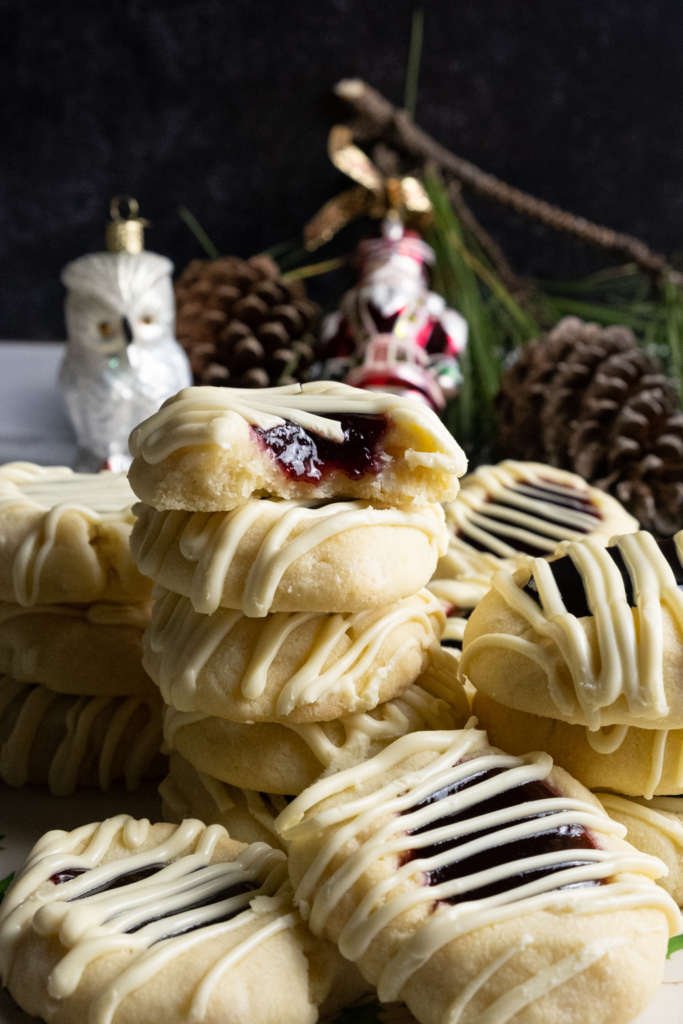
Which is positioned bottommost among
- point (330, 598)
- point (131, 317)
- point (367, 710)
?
point (367, 710)

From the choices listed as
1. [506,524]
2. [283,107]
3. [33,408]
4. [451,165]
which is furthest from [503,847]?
[283,107]

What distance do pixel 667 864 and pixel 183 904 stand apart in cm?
49

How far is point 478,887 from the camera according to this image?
3.50 feet

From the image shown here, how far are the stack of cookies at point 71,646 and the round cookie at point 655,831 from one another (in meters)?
0.60

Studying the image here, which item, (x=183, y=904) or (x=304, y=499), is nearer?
(x=183, y=904)

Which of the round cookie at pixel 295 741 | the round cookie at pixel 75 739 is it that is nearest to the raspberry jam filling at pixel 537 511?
the round cookie at pixel 295 741

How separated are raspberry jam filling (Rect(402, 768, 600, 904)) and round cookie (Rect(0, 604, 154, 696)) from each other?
518 millimetres

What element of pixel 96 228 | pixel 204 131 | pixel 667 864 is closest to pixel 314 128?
pixel 204 131

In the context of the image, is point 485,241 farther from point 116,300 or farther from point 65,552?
point 65,552

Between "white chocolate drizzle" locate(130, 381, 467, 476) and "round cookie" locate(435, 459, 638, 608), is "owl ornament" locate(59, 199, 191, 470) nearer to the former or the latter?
"round cookie" locate(435, 459, 638, 608)

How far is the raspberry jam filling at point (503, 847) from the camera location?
3.51 ft

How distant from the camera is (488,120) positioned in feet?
10.6

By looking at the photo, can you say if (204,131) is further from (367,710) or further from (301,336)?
(367,710)

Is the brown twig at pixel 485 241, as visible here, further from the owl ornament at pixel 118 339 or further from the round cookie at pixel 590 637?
the round cookie at pixel 590 637
